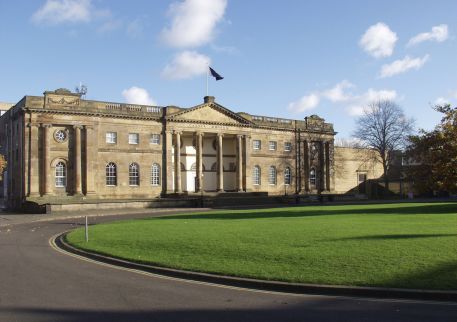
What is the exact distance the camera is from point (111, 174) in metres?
57.8

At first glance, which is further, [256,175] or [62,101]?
[256,175]

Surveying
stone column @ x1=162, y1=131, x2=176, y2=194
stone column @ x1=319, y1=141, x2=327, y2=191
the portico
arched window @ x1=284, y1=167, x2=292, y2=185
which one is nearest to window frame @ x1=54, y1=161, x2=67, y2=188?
stone column @ x1=162, y1=131, x2=176, y2=194

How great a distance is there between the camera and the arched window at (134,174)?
194 ft

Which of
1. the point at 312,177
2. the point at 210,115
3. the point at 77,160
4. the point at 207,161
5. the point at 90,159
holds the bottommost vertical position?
the point at 312,177

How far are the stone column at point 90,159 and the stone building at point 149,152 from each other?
0.11 metres

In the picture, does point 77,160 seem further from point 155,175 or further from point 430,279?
point 430,279

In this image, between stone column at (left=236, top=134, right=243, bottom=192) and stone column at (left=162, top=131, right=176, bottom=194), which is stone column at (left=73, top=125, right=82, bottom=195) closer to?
stone column at (left=162, top=131, right=176, bottom=194)

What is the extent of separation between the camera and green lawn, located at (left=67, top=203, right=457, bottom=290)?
11.2 metres

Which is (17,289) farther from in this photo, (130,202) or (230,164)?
(230,164)

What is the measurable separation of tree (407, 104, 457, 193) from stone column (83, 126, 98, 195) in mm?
34403

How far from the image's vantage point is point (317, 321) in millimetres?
8148

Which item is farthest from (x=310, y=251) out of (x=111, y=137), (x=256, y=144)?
(x=256, y=144)

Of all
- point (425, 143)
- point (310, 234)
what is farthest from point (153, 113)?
point (310, 234)

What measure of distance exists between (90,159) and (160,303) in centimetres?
4826
